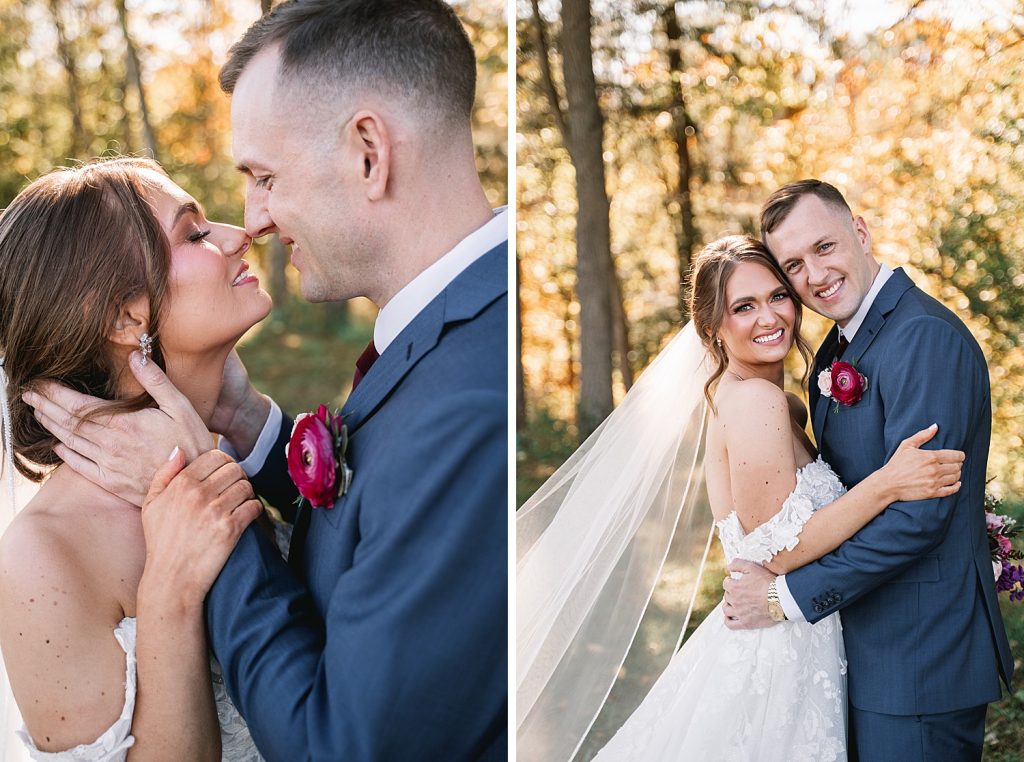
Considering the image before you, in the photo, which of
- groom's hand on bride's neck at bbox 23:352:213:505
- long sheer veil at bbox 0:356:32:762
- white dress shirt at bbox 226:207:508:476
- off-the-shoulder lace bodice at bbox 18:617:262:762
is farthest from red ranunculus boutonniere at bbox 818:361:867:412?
long sheer veil at bbox 0:356:32:762

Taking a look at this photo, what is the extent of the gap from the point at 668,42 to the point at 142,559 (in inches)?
265

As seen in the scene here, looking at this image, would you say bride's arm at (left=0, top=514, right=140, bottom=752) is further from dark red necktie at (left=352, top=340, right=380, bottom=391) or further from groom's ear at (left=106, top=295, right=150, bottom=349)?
dark red necktie at (left=352, top=340, right=380, bottom=391)

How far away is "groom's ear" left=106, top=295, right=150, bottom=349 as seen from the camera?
82.1 inches

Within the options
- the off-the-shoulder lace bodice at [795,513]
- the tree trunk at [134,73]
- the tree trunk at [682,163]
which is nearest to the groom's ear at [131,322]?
the off-the-shoulder lace bodice at [795,513]

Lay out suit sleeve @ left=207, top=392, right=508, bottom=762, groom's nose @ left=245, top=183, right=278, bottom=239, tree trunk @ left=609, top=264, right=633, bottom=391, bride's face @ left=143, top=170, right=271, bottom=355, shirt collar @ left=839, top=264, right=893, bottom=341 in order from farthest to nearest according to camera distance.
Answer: tree trunk @ left=609, top=264, right=633, bottom=391
shirt collar @ left=839, top=264, right=893, bottom=341
bride's face @ left=143, top=170, right=271, bottom=355
groom's nose @ left=245, top=183, right=278, bottom=239
suit sleeve @ left=207, top=392, right=508, bottom=762

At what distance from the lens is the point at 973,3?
5773mm

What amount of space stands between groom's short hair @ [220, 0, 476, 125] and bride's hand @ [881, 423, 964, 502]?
1456 millimetres

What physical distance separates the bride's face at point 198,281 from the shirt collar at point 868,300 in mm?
1721

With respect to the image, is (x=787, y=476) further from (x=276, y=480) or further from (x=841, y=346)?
(x=276, y=480)

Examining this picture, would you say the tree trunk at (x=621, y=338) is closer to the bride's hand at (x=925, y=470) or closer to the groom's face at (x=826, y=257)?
the groom's face at (x=826, y=257)

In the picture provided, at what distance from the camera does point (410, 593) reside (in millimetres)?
1585

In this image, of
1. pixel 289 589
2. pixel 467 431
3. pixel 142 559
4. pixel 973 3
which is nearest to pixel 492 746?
pixel 289 589

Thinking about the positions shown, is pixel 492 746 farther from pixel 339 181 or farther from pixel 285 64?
pixel 285 64

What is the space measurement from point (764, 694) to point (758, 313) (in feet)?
3.80
